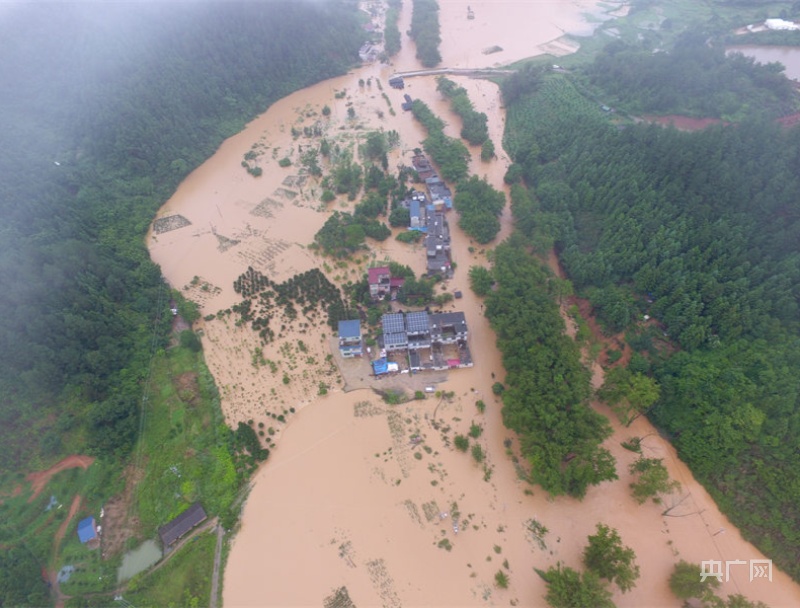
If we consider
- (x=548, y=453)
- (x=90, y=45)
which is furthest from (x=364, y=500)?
(x=90, y=45)

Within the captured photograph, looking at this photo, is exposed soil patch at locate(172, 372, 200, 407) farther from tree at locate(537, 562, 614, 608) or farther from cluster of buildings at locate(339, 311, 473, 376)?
tree at locate(537, 562, 614, 608)

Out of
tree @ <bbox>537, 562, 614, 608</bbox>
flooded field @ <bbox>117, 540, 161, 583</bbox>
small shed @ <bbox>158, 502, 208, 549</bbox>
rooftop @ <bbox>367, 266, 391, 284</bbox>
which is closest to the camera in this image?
tree @ <bbox>537, 562, 614, 608</bbox>

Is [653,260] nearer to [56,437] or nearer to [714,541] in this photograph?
[714,541]

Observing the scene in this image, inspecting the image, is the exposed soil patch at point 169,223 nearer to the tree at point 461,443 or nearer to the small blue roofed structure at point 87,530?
the small blue roofed structure at point 87,530

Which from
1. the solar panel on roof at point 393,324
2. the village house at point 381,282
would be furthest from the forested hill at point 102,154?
the solar panel on roof at point 393,324

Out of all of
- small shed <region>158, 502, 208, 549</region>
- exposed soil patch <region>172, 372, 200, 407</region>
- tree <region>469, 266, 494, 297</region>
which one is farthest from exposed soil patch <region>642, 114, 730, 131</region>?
small shed <region>158, 502, 208, 549</region>

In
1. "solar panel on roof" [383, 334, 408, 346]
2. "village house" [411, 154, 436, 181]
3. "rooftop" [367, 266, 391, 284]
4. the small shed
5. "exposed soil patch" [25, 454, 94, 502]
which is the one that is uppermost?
"village house" [411, 154, 436, 181]
